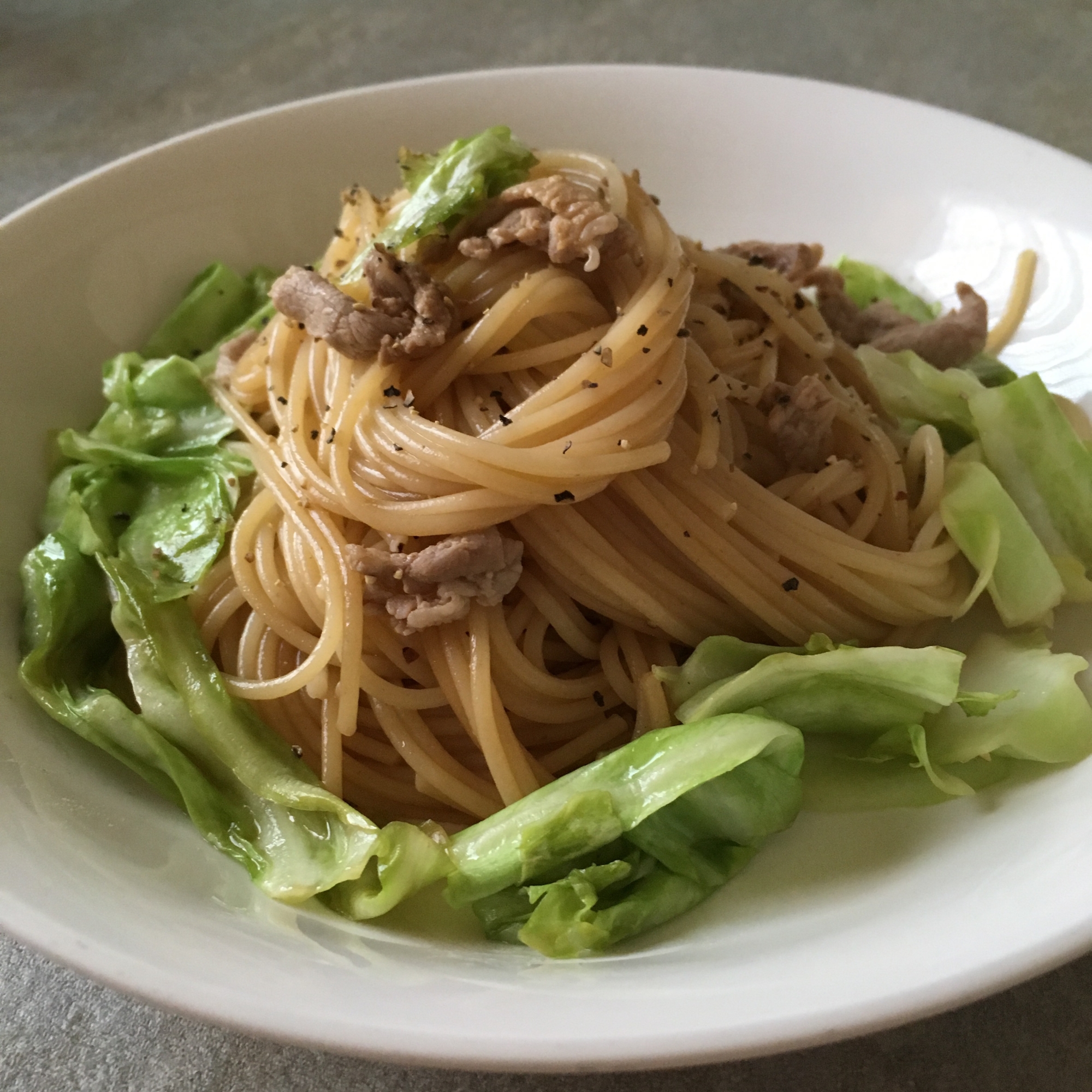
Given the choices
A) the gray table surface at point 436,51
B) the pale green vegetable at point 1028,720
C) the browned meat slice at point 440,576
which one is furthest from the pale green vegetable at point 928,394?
the gray table surface at point 436,51

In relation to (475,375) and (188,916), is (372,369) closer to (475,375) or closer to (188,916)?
(475,375)

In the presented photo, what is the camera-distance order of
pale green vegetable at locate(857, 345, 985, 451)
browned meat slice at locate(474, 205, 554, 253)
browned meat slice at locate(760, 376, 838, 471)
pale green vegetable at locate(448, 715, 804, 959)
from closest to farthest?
1. pale green vegetable at locate(448, 715, 804, 959)
2. browned meat slice at locate(474, 205, 554, 253)
3. browned meat slice at locate(760, 376, 838, 471)
4. pale green vegetable at locate(857, 345, 985, 451)

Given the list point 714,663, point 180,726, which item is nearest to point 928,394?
point 714,663

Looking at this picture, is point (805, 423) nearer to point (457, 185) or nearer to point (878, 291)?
point (457, 185)

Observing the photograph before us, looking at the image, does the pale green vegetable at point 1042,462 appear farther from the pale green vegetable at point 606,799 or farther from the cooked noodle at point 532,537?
the pale green vegetable at point 606,799

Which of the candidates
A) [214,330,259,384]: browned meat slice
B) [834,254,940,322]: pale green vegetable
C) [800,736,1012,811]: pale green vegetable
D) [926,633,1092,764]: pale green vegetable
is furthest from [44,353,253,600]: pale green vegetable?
[834,254,940,322]: pale green vegetable

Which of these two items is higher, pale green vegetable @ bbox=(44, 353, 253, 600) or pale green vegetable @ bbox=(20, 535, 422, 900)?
pale green vegetable @ bbox=(44, 353, 253, 600)

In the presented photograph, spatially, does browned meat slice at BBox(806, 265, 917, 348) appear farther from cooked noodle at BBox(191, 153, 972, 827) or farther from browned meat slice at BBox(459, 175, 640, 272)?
browned meat slice at BBox(459, 175, 640, 272)

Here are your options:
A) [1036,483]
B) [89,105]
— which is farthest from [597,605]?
[89,105]
